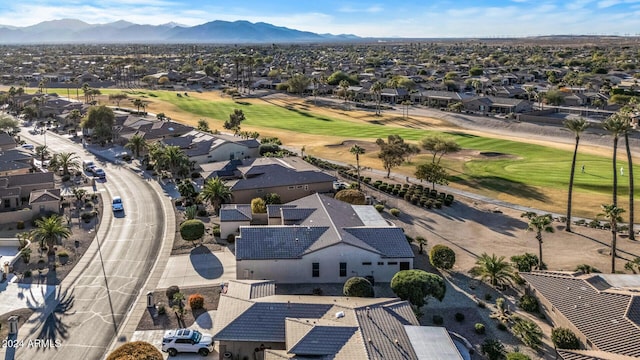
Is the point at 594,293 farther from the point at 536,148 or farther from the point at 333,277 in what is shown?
the point at 536,148

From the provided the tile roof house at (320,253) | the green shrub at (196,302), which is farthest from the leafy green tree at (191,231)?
the green shrub at (196,302)

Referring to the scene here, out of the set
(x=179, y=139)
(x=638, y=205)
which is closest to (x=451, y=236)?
(x=638, y=205)

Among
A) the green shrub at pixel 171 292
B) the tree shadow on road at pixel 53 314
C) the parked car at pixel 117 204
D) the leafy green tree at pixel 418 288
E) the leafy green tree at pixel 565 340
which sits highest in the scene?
the leafy green tree at pixel 418 288

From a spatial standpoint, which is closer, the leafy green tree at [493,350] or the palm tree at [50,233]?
the leafy green tree at [493,350]

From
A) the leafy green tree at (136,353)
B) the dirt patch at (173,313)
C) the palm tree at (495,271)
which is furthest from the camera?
the palm tree at (495,271)

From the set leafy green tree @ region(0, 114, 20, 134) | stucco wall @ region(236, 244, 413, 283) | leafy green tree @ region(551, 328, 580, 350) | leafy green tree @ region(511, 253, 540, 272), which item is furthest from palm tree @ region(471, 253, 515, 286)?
leafy green tree @ region(0, 114, 20, 134)

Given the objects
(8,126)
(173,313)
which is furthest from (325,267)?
(8,126)

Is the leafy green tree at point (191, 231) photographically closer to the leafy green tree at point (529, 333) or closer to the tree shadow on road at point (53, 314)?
the tree shadow on road at point (53, 314)
